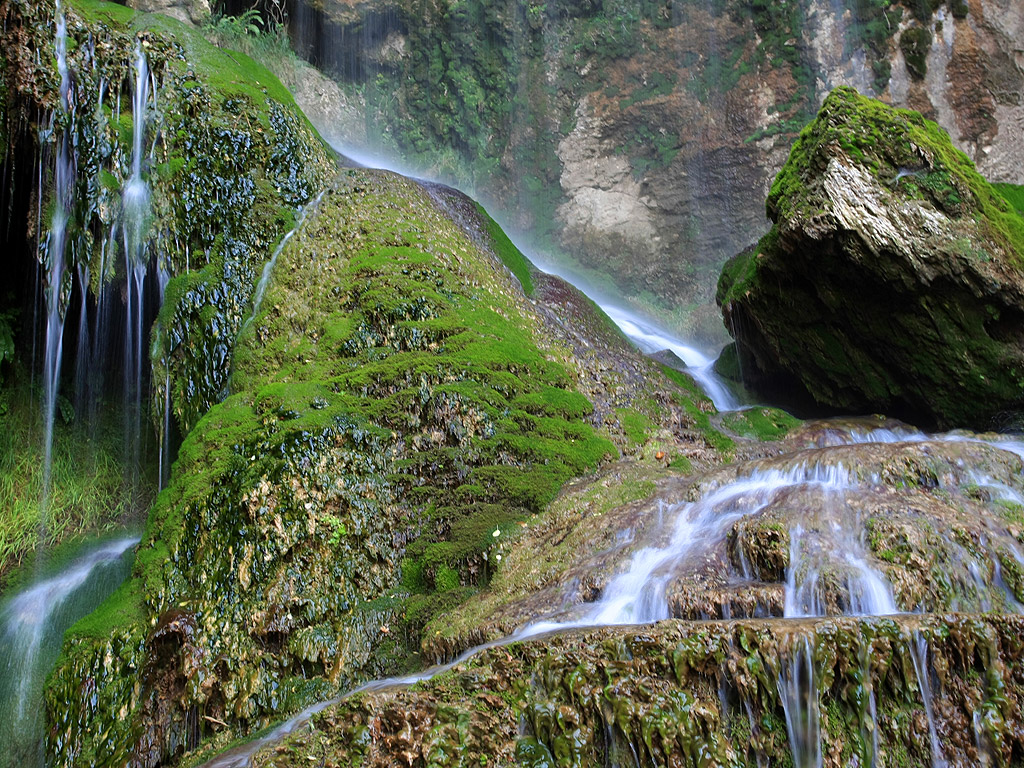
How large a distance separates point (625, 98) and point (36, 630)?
717 inches

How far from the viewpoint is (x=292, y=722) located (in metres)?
4.09

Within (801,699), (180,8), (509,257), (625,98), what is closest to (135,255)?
(509,257)


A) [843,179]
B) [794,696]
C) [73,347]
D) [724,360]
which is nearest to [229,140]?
[73,347]

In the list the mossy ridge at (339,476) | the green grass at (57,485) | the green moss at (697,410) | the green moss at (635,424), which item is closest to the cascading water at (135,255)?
the green grass at (57,485)

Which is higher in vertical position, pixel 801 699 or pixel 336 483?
pixel 336 483

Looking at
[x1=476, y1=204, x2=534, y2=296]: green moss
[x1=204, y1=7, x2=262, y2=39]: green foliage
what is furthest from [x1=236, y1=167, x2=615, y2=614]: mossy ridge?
[x1=204, y1=7, x2=262, y2=39]: green foliage

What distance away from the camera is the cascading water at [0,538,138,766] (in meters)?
6.08

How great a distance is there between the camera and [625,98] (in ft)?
65.3

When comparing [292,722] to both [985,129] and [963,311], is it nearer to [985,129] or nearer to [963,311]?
[963,311]

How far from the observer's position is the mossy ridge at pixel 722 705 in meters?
3.15

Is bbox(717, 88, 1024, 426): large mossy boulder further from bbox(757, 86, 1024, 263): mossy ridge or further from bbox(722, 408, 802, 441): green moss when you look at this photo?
bbox(722, 408, 802, 441): green moss

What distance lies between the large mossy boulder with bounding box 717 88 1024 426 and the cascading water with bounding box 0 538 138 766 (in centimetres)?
834

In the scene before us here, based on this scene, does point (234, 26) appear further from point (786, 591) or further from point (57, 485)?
point (786, 591)

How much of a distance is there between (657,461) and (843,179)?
144 inches
